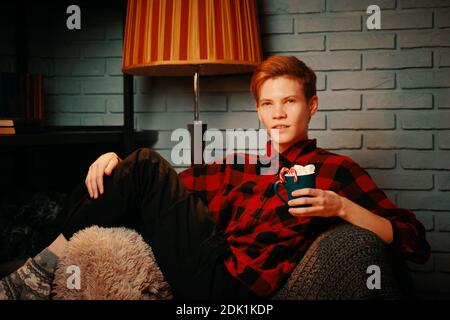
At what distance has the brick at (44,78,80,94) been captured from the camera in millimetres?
2457

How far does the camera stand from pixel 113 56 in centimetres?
242

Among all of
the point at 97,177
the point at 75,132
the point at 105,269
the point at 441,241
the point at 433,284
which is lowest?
the point at 433,284

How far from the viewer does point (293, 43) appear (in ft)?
7.09

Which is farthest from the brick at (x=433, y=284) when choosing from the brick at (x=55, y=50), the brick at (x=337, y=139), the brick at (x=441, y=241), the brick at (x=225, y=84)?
the brick at (x=55, y=50)

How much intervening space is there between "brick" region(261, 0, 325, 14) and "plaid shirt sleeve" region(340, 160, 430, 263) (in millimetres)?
839

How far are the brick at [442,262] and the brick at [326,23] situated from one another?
99cm

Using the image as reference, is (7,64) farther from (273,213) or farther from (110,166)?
(273,213)

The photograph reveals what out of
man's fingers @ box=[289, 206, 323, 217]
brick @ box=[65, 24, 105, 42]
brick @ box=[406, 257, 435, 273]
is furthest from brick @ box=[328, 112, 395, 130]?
brick @ box=[65, 24, 105, 42]

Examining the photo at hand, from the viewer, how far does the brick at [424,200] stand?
2.09 meters

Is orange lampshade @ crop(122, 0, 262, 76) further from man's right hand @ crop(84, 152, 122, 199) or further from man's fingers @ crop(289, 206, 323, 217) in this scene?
man's fingers @ crop(289, 206, 323, 217)

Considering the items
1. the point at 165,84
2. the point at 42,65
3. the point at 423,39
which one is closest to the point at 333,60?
the point at 423,39

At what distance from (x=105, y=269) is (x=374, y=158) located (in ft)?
4.17

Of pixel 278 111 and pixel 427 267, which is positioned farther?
pixel 427 267

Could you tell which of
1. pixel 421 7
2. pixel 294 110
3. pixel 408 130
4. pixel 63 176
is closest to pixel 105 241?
pixel 294 110
